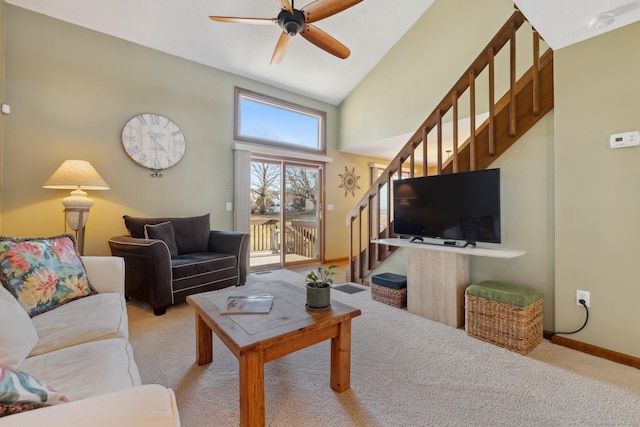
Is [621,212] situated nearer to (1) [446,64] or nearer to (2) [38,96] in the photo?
(1) [446,64]

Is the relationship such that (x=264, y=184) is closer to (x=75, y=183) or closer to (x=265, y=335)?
(x=75, y=183)

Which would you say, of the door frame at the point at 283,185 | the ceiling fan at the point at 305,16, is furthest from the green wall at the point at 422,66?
the ceiling fan at the point at 305,16

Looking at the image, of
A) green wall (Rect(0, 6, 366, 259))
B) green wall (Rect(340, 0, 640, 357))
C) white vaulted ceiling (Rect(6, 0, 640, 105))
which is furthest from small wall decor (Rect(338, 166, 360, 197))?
green wall (Rect(340, 0, 640, 357))

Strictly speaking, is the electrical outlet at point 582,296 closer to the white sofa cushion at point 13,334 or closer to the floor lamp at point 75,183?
the white sofa cushion at point 13,334

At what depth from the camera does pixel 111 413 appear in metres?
0.57

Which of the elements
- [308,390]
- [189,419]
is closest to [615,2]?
[308,390]

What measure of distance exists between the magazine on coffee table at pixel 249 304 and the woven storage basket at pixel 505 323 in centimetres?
161

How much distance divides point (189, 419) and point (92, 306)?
0.90 m

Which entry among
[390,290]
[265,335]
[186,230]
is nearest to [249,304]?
[265,335]

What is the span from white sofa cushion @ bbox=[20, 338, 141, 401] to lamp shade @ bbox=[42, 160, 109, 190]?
2.18 m

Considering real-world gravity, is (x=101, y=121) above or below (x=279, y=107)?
Answer: below

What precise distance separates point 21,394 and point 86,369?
0.62m

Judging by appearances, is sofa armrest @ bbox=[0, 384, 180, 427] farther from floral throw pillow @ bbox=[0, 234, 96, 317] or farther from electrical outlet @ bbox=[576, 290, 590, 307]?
electrical outlet @ bbox=[576, 290, 590, 307]

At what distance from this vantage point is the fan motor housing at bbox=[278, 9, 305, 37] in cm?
233
